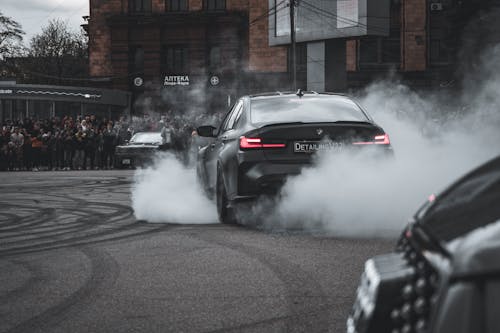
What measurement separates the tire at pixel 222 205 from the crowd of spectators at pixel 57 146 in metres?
22.0

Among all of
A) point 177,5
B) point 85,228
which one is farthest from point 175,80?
point 85,228

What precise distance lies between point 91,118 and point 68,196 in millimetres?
18339

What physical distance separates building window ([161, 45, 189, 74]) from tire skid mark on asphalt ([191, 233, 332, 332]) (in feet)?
158

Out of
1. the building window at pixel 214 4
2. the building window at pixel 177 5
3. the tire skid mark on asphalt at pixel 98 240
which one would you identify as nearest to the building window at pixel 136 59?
the building window at pixel 177 5

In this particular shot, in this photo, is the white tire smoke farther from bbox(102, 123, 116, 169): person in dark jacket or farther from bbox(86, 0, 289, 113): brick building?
bbox(86, 0, 289, 113): brick building

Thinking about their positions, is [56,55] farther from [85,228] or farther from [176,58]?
[85,228]

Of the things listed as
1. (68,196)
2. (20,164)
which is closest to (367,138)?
(68,196)

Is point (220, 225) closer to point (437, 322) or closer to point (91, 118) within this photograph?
point (437, 322)

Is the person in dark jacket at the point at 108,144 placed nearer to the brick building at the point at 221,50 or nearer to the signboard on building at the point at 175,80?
the brick building at the point at 221,50

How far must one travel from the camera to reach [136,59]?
57625mm

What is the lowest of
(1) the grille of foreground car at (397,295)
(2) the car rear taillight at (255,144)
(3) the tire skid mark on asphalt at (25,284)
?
(3) the tire skid mark on asphalt at (25,284)

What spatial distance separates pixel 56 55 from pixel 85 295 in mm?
75164

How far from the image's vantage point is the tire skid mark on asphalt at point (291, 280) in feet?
16.5

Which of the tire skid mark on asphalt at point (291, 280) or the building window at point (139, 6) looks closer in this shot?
the tire skid mark on asphalt at point (291, 280)
